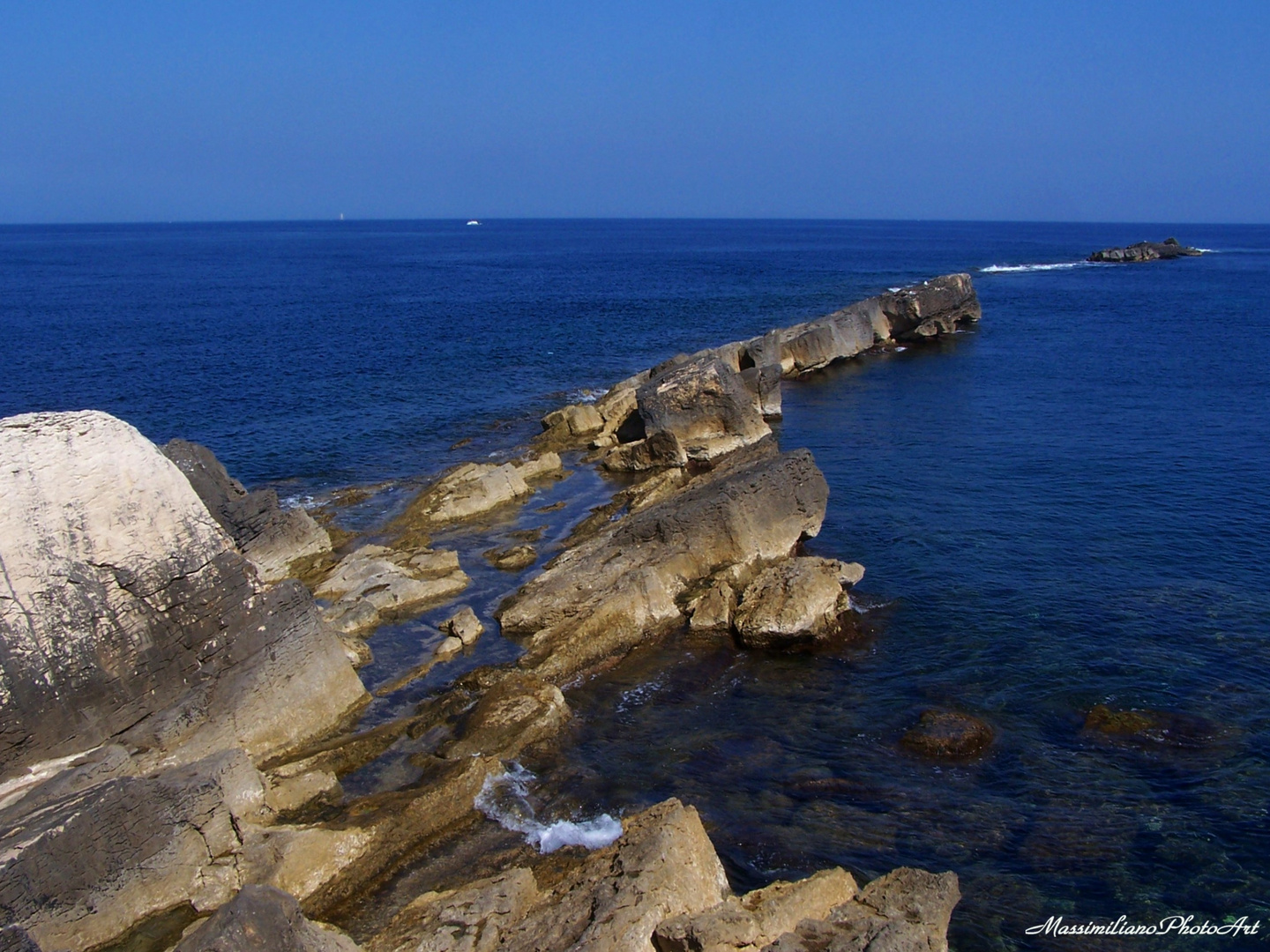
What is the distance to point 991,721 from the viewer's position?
18375 millimetres

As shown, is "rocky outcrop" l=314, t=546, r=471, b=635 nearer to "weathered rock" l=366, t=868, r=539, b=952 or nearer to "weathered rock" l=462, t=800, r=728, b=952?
"weathered rock" l=366, t=868, r=539, b=952

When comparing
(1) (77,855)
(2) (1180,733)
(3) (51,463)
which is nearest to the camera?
(1) (77,855)

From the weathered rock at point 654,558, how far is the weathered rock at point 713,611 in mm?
556

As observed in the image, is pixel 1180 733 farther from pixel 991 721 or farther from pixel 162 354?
pixel 162 354

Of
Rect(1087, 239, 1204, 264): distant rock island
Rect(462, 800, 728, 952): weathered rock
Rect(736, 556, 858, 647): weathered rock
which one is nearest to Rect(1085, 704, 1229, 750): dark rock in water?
Rect(736, 556, 858, 647): weathered rock

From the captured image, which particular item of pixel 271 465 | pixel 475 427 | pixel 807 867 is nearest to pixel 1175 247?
pixel 475 427

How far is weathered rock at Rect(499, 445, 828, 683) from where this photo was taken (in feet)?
70.5

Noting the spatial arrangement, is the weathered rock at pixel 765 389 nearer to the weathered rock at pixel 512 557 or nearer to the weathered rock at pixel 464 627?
the weathered rock at pixel 512 557

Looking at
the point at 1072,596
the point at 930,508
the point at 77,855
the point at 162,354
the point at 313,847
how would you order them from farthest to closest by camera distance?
the point at 162,354 < the point at 930,508 < the point at 1072,596 < the point at 313,847 < the point at 77,855

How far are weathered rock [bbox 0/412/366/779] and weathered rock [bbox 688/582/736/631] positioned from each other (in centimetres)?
847

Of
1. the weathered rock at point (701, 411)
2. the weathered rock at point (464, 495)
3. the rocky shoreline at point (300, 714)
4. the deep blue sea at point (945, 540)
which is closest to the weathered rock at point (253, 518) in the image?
the rocky shoreline at point (300, 714)

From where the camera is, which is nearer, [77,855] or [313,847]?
[77,855]

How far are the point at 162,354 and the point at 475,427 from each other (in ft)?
95.0

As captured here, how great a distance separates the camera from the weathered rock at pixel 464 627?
2173 cm
